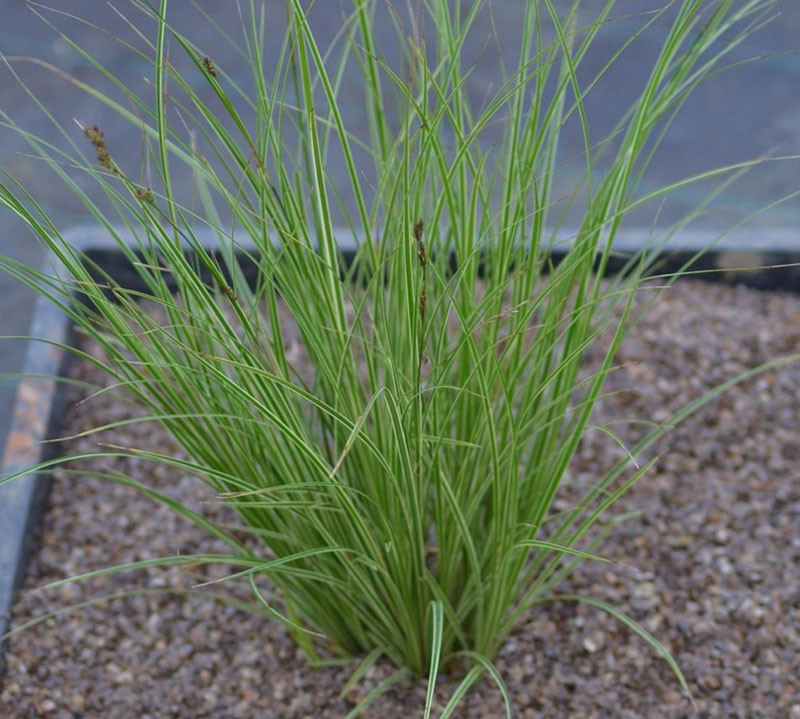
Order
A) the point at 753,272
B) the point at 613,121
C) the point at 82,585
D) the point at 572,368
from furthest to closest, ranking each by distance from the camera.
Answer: the point at 613,121 < the point at 753,272 < the point at 82,585 < the point at 572,368

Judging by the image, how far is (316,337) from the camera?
1.02 metres

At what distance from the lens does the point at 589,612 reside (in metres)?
1.38

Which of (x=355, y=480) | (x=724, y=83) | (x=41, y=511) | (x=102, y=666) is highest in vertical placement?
(x=724, y=83)

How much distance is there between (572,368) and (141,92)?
2.19 m

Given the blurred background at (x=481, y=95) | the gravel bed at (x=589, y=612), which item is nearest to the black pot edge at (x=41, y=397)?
the gravel bed at (x=589, y=612)

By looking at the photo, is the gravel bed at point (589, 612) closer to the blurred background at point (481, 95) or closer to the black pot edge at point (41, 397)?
the black pot edge at point (41, 397)

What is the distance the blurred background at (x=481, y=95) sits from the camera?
103 inches

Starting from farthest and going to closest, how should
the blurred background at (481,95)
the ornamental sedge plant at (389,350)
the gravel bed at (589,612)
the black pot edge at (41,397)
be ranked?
the blurred background at (481,95), the black pot edge at (41,397), the gravel bed at (589,612), the ornamental sedge plant at (389,350)

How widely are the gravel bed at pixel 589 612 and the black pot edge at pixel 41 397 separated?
41 mm

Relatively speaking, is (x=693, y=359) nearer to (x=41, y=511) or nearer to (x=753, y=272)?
(x=753, y=272)

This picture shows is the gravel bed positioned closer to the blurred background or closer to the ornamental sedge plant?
the ornamental sedge plant

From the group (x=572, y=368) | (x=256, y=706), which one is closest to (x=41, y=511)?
(x=256, y=706)

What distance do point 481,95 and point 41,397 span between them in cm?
167

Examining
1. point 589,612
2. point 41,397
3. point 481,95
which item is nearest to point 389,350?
point 589,612
